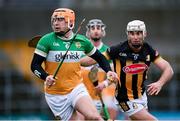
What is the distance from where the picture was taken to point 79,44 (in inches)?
416

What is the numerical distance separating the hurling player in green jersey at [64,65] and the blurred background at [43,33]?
14.0m

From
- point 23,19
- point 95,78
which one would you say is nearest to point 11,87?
point 23,19

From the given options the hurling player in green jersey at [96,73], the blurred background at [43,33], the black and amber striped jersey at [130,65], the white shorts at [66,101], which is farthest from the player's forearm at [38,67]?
the blurred background at [43,33]

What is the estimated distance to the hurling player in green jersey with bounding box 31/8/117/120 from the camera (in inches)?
408

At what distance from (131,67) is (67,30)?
3.92ft

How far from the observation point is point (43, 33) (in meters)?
25.2

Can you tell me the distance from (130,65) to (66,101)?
1.16m

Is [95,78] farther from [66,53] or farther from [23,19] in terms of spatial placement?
[23,19]

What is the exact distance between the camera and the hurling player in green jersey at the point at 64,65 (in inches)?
408

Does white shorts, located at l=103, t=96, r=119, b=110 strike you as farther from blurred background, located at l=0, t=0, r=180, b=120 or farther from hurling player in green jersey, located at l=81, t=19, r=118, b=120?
blurred background, located at l=0, t=0, r=180, b=120

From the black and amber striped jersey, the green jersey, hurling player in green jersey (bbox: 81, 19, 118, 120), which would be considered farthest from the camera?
hurling player in green jersey (bbox: 81, 19, 118, 120)

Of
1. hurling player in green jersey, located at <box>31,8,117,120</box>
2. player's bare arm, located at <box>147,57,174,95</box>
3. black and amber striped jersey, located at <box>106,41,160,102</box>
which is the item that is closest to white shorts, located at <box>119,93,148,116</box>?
black and amber striped jersey, located at <box>106,41,160,102</box>

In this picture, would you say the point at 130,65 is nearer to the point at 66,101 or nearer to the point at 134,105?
the point at 134,105

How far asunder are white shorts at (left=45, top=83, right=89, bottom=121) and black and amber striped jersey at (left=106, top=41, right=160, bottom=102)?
0.82 metres
